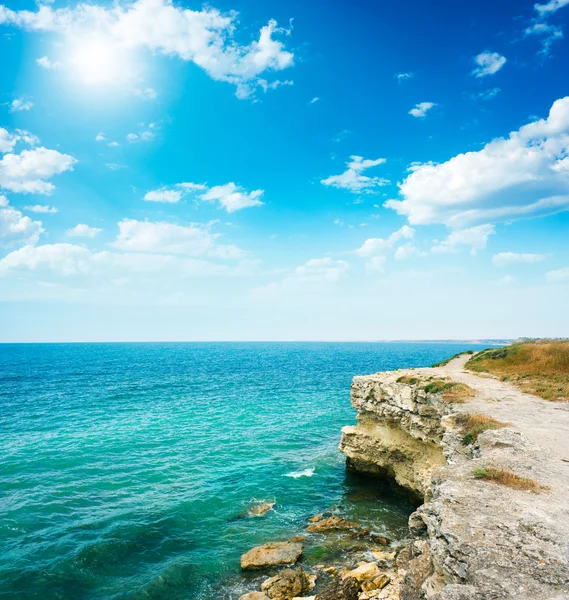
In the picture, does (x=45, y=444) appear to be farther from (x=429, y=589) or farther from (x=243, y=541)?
(x=429, y=589)

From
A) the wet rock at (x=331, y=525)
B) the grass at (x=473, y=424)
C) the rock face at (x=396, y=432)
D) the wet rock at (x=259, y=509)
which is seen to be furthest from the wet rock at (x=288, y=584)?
the grass at (x=473, y=424)

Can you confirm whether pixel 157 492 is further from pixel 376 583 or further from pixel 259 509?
pixel 376 583

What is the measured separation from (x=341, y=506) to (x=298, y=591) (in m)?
9.96

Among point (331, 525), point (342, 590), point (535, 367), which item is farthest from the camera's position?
point (535, 367)

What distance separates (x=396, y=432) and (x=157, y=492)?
1869cm

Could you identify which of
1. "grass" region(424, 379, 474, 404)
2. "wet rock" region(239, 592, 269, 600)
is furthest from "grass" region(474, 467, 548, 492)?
"wet rock" region(239, 592, 269, 600)

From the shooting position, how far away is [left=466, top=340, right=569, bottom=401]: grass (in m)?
27.8

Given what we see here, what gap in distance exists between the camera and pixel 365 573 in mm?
16547

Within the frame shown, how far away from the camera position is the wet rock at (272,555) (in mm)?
19375

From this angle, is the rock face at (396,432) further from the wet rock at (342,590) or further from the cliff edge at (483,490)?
the wet rock at (342,590)

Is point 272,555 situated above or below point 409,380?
below

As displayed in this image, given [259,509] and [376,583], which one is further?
[259,509]

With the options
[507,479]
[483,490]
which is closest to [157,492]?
[483,490]

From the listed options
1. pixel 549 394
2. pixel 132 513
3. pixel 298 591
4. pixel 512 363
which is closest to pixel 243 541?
pixel 298 591
